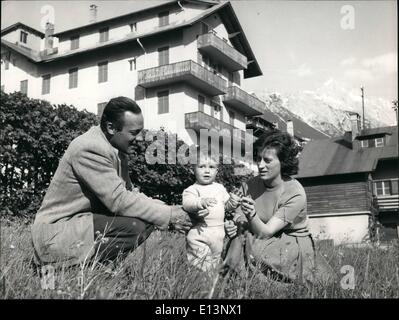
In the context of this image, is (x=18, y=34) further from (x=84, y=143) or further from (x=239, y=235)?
(x=239, y=235)

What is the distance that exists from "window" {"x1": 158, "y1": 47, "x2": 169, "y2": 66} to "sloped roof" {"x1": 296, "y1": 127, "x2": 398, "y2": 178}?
2455 centimetres

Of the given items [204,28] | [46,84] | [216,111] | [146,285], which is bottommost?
[146,285]

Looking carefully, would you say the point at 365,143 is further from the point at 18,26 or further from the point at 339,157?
the point at 18,26

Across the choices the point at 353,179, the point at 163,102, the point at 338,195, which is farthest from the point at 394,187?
the point at 163,102

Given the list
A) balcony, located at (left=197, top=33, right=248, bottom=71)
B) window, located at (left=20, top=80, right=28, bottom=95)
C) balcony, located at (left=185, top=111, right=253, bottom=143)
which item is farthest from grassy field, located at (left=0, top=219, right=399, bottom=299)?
window, located at (left=20, top=80, right=28, bottom=95)

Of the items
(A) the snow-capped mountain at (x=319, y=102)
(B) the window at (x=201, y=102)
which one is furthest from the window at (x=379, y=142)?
(B) the window at (x=201, y=102)

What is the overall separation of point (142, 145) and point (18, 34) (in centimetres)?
214

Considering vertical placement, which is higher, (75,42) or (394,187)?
(75,42)

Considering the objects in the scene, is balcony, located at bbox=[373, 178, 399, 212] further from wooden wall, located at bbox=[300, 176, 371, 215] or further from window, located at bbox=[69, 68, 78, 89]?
window, located at bbox=[69, 68, 78, 89]

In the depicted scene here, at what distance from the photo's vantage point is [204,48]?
19.0 ft

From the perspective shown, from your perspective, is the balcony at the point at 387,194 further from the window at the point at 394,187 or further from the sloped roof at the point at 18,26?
the sloped roof at the point at 18,26

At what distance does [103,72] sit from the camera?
5.76 meters

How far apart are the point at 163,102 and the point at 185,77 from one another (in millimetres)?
404

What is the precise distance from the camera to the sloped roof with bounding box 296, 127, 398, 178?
2870 centimetres
